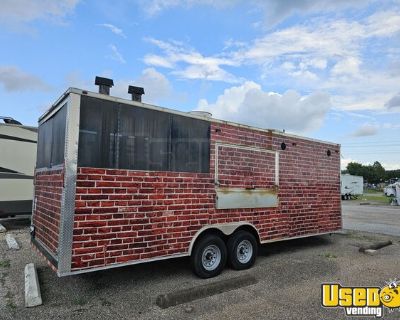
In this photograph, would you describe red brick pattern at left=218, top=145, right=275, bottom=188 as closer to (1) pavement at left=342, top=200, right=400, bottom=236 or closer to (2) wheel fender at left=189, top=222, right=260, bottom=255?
(2) wheel fender at left=189, top=222, right=260, bottom=255

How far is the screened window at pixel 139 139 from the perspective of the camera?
527 cm

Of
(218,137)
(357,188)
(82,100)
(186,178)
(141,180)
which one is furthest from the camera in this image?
(357,188)

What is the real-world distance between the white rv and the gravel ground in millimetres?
3382

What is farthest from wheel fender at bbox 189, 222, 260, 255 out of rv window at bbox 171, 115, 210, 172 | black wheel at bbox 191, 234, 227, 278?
rv window at bbox 171, 115, 210, 172

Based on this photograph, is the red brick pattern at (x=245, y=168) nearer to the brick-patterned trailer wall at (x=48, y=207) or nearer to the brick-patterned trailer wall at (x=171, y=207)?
the brick-patterned trailer wall at (x=171, y=207)

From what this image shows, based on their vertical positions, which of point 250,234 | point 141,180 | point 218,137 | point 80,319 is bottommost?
point 80,319

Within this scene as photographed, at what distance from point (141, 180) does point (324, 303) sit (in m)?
3.46

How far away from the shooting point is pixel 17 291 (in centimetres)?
590

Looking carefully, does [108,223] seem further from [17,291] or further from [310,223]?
[310,223]

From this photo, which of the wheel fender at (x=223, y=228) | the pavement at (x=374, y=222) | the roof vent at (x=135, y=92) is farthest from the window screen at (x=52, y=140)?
the pavement at (x=374, y=222)

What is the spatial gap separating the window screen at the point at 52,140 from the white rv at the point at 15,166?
5915 millimetres

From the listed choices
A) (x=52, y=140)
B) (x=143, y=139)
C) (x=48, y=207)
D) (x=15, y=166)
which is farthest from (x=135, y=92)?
(x=15, y=166)

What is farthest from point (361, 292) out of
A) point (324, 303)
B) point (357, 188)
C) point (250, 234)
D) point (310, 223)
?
point (357, 188)

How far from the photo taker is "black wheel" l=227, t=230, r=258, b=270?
23.4 feet
